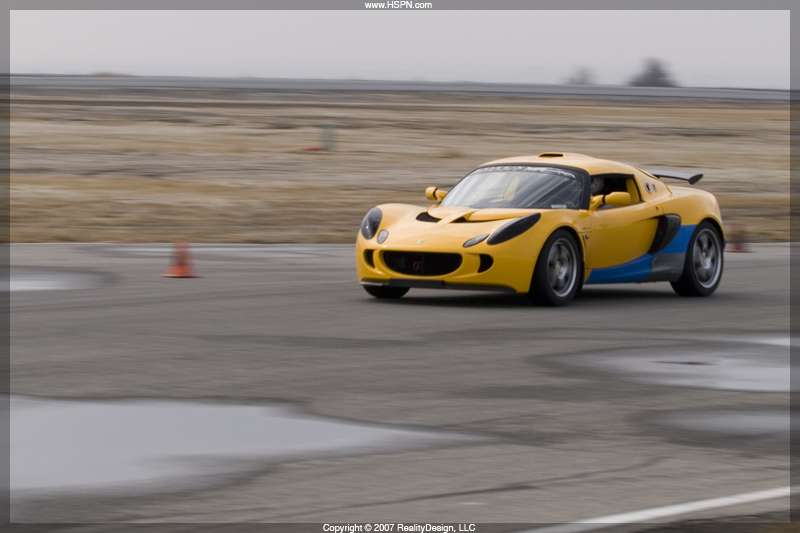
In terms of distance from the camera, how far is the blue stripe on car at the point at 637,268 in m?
12.2

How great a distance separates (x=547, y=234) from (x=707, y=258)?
2.47 meters

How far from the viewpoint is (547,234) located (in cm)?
1152

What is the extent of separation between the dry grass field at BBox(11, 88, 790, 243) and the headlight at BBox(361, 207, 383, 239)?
23.4ft

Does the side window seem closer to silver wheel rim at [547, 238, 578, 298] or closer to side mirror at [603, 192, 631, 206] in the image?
side mirror at [603, 192, 631, 206]

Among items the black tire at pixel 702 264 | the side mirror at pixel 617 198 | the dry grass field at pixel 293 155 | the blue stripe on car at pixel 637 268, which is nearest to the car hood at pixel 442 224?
Answer: the side mirror at pixel 617 198

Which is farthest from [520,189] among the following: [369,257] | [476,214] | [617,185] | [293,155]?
[293,155]

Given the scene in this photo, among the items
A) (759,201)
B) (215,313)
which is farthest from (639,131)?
(215,313)

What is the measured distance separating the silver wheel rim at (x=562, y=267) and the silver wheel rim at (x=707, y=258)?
1.75m

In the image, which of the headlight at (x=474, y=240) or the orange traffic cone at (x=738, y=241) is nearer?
the headlight at (x=474, y=240)

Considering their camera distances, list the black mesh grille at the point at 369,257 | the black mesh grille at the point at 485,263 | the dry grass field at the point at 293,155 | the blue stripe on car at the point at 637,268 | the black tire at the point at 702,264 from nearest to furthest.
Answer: the black mesh grille at the point at 485,263 → the black mesh grille at the point at 369,257 → the blue stripe on car at the point at 637,268 → the black tire at the point at 702,264 → the dry grass field at the point at 293,155

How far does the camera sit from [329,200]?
25.3 m

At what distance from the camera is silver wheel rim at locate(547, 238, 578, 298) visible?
38.3 feet

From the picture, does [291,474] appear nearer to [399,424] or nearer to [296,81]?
[399,424]

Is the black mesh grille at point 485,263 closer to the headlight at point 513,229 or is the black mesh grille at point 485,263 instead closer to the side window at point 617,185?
the headlight at point 513,229
